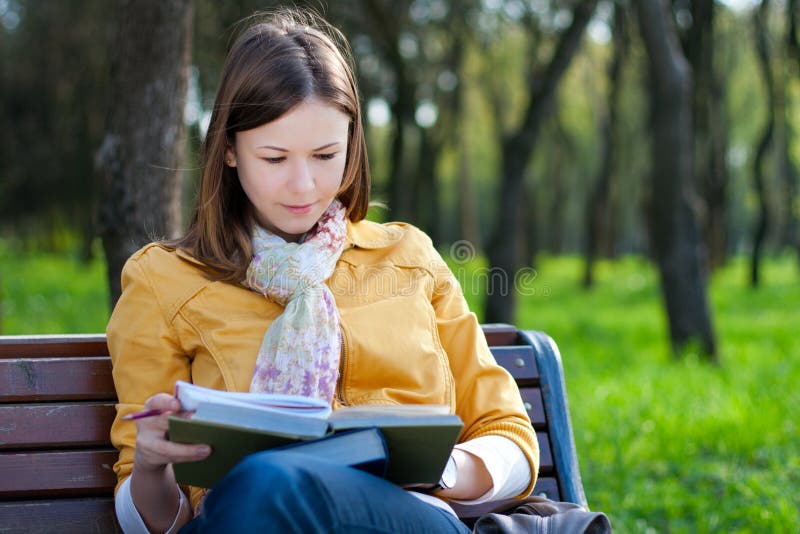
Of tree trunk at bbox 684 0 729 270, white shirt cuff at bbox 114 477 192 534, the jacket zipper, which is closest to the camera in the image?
white shirt cuff at bbox 114 477 192 534

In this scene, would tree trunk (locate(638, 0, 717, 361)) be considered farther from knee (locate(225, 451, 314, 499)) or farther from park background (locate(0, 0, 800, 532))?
knee (locate(225, 451, 314, 499))

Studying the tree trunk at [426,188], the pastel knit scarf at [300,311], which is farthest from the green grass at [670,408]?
the tree trunk at [426,188]

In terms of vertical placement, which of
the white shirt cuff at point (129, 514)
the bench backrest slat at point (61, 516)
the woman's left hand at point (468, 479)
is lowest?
the bench backrest slat at point (61, 516)

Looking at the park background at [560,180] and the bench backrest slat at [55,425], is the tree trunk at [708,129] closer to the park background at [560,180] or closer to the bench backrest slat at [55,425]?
the park background at [560,180]

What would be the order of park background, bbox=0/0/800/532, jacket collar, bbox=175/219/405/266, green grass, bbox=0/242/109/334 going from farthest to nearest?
green grass, bbox=0/242/109/334 < park background, bbox=0/0/800/532 < jacket collar, bbox=175/219/405/266

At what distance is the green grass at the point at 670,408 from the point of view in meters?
4.07

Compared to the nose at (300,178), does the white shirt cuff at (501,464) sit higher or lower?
lower

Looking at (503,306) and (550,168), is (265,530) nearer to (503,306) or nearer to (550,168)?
(503,306)

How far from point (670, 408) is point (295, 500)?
4362 millimetres

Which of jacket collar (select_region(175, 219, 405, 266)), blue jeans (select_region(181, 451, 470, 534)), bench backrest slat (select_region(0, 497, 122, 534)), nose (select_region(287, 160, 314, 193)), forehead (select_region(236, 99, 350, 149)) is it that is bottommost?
bench backrest slat (select_region(0, 497, 122, 534))

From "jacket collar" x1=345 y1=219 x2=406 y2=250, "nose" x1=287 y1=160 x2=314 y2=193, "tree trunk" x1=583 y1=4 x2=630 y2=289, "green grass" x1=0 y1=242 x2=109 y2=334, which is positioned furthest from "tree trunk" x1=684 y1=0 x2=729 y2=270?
"nose" x1=287 y1=160 x2=314 y2=193

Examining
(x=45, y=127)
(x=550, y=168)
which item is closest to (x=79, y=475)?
(x=45, y=127)

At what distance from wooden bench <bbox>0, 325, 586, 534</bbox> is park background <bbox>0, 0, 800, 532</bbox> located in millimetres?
667

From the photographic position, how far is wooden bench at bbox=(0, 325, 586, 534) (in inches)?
90.5
